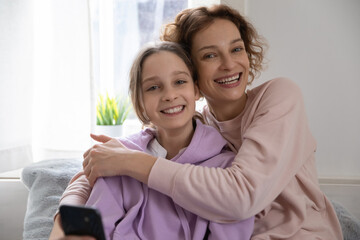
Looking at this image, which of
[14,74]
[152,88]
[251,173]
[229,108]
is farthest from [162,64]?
[14,74]

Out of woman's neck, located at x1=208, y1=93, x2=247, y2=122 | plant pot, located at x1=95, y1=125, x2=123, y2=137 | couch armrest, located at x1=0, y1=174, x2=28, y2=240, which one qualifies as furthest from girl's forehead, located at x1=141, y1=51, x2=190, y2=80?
couch armrest, located at x1=0, y1=174, x2=28, y2=240

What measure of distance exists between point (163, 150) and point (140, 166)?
222mm

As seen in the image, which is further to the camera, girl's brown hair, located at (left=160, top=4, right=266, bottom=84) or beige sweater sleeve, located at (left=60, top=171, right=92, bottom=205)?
girl's brown hair, located at (left=160, top=4, right=266, bottom=84)

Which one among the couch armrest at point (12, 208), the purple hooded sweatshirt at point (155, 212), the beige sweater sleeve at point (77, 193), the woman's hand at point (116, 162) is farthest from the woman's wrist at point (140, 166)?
the couch armrest at point (12, 208)

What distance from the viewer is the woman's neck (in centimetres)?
148

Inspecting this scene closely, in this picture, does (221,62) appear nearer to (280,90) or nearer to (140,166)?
(280,90)

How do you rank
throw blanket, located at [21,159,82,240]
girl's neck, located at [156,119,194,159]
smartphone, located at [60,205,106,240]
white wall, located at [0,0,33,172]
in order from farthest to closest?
1. white wall, located at [0,0,33,172]
2. throw blanket, located at [21,159,82,240]
3. girl's neck, located at [156,119,194,159]
4. smartphone, located at [60,205,106,240]

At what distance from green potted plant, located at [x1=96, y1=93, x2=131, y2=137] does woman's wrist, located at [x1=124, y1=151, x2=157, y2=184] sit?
1267mm

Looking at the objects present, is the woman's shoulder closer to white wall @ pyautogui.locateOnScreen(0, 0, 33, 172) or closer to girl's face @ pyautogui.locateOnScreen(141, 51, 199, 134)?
girl's face @ pyautogui.locateOnScreen(141, 51, 199, 134)

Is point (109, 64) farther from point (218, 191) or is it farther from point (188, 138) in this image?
point (218, 191)

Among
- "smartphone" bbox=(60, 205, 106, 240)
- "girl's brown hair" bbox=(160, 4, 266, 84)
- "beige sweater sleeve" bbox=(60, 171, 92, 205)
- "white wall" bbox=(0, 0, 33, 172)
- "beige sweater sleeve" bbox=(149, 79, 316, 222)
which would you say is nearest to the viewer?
"smartphone" bbox=(60, 205, 106, 240)

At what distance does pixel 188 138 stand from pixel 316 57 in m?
1.08

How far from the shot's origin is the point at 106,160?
1220 mm

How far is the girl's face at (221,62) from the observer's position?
141cm
